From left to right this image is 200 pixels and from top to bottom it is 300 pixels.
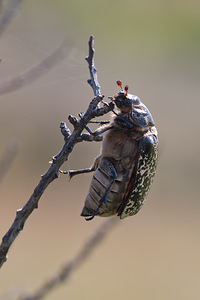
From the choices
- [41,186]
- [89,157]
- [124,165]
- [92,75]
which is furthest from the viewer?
[89,157]

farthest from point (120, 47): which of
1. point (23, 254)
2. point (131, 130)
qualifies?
point (131, 130)

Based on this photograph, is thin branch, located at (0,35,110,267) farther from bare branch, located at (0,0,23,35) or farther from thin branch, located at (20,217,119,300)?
thin branch, located at (20,217,119,300)

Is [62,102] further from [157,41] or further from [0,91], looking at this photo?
[0,91]

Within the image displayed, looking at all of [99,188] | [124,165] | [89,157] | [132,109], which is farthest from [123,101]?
[89,157]

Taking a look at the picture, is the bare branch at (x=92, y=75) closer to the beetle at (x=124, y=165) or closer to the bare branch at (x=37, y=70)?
the beetle at (x=124, y=165)

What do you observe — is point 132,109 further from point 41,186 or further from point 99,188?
point 41,186

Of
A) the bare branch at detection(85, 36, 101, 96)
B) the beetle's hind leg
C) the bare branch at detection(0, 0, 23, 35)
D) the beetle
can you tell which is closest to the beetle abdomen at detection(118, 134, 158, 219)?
the beetle

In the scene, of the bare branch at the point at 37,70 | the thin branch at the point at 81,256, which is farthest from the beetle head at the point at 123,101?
the thin branch at the point at 81,256
